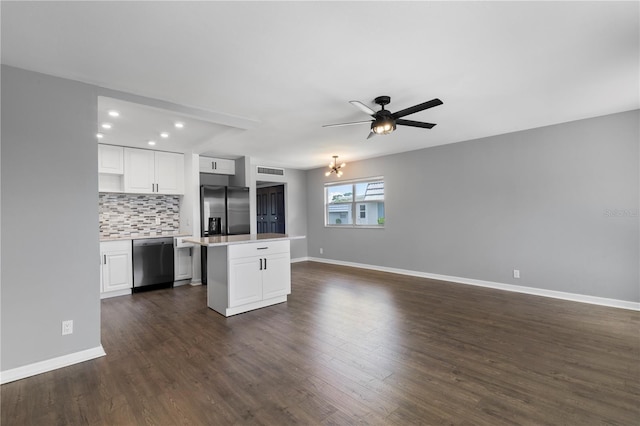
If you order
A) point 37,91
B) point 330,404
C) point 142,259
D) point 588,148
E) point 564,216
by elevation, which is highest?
point 37,91

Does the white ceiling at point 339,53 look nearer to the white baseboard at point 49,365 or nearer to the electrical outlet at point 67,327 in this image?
the electrical outlet at point 67,327

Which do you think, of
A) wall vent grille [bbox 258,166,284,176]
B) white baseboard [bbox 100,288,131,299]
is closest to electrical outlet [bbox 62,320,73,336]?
white baseboard [bbox 100,288,131,299]

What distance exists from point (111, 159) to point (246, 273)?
123 inches

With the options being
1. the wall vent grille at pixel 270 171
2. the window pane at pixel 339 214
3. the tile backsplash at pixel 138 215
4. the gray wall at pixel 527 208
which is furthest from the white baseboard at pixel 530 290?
the tile backsplash at pixel 138 215

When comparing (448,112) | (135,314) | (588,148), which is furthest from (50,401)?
(588,148)

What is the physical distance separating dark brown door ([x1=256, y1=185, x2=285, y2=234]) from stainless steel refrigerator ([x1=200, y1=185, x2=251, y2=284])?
79.0 inches

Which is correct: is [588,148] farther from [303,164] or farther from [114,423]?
[114,423]

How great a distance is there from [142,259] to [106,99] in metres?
2.85

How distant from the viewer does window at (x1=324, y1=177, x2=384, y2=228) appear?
21.7 feet

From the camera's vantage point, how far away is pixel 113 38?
2.04 meters

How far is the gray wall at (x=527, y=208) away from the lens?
12.5 ft

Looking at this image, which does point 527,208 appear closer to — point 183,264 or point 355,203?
point 355,203

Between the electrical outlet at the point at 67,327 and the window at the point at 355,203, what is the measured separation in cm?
529

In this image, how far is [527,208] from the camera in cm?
450
